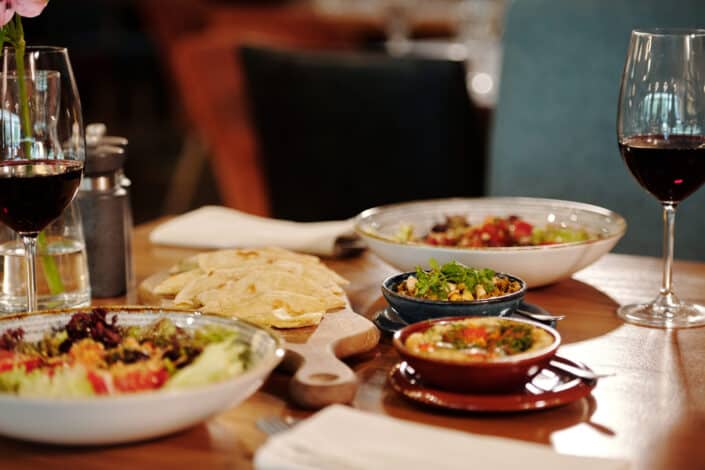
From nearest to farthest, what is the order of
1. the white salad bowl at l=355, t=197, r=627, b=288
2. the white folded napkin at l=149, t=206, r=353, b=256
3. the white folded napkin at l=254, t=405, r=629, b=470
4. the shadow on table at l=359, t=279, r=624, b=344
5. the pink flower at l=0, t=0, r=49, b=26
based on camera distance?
the white folded napkin at l=254, t=405, r=629, b=470, the pink flower at l=0, t=0, r=49, b=26, the shadow on table at l=359, t=279, r=624, b=344, the white salad bowl at l=355, t=197, r=627, b=288, the white folded napkin at l=149, t=206, r=353, b=256

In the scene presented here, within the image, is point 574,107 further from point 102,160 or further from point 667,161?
point 102,160

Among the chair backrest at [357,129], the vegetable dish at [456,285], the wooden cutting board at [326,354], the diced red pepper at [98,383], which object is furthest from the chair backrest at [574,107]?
the diced red pepper at [98,383]

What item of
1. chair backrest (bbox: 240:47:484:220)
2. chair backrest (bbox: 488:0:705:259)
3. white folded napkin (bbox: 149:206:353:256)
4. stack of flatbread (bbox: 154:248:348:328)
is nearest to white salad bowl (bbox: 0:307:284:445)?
stack of flatbread (bbox: 154:248:348:328)

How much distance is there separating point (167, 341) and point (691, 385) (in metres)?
0.56

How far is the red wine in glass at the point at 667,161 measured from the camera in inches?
53.8

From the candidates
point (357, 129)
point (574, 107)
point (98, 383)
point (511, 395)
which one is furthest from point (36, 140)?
point (357, 129)

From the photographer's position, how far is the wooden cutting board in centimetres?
102

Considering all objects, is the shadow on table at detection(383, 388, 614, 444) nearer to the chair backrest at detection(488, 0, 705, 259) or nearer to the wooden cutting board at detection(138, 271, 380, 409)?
the wooden cutting board at detection(138, 271, 380, 409)

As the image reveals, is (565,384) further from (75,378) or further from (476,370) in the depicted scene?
(75,378)

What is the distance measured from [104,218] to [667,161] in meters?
0.79

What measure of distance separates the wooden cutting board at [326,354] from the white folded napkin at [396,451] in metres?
0.13

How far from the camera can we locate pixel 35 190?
122 centimetres

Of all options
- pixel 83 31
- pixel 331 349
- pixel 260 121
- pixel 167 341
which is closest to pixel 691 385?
pixel 331 349

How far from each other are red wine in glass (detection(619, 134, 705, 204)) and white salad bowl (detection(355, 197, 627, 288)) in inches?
5.6
